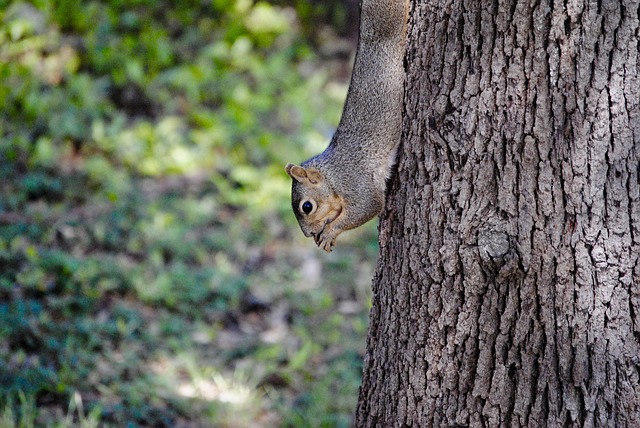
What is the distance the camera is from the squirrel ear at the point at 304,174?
3102 mm

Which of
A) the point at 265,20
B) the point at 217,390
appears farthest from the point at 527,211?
the point at 265,20

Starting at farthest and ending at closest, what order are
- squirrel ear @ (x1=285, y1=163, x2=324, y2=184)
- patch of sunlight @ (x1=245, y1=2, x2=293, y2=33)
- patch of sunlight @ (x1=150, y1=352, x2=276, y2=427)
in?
1. patch of sunlight @ (x1=245, y1=2, x2=293, y2=33)
2. patch of sunlight @ (x1=150, y1=352, x2=276, y2=427)
3. squirrel ear @ (x1=285, y1=163, x2=324, y2=184)

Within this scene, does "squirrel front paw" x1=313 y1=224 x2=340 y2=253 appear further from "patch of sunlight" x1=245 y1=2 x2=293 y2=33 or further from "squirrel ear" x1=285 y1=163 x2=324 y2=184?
"patch of sunlight" x1=245 y1=2 x2=293 y2=33

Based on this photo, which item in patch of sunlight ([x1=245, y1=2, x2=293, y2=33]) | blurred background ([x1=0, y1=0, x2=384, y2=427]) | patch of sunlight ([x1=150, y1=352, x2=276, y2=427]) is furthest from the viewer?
patch of sunlight ([x1=245, y1=2, x2=293, y2=33])

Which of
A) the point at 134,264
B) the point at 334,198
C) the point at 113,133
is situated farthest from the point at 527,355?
the point at 113,133

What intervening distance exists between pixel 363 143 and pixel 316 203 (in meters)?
0.43

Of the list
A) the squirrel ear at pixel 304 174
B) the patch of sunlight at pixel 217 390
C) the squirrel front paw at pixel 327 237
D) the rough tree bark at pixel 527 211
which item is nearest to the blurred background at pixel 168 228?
the patch of sunlight at pixel 217 390

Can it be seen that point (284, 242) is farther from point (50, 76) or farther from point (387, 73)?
point (387, 73)

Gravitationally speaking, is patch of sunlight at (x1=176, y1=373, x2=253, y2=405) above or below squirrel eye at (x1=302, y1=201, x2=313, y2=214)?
below

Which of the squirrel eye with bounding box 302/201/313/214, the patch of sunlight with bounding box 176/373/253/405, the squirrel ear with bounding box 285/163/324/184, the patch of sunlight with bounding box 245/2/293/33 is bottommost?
the patch of sunlight with bounding box 176/373/253/405

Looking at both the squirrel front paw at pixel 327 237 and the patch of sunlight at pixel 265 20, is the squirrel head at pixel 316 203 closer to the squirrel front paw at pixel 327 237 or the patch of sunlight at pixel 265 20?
the squirrel front paw at pixel 327 237

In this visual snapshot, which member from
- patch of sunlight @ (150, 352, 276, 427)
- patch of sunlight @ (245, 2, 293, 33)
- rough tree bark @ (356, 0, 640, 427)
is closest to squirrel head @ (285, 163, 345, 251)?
rough tree bark @ (356, 0, 640, 427)

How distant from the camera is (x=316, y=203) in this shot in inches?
124

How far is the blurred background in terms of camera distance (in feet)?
12.9
